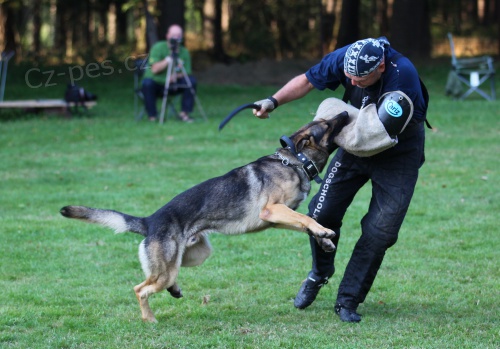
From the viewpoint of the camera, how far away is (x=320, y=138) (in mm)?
5590

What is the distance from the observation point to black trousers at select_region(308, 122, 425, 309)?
538cm

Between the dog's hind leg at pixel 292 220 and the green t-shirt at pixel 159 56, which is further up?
the dog's hind leg at pixel 292 220

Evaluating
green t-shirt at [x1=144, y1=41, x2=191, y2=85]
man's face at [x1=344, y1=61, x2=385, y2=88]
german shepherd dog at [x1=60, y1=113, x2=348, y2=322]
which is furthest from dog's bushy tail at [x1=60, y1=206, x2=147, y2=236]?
green t-shirt at [x1=144, y1=41, x2=191, y2=85]

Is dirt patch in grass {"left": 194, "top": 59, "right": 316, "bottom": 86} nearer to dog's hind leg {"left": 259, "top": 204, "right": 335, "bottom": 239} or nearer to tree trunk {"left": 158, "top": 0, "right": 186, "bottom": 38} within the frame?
tree trunk {"left": 158, "top": 0, "right": 186, "bottom": 38}

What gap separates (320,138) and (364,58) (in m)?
0.83

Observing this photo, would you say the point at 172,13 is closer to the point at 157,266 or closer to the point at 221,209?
the point at 221,209

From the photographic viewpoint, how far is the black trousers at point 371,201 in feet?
17.6

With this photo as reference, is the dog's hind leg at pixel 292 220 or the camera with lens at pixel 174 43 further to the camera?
the camera with lens at pixel 174 43

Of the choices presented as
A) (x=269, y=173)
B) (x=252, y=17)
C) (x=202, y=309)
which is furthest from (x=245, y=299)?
(x=252, y=17)

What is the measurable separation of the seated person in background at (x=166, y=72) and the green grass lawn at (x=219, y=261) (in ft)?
4.19

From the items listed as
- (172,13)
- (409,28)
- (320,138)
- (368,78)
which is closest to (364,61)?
(368,78)

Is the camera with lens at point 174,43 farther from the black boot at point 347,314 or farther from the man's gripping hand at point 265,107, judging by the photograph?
the black boot at point 347,314

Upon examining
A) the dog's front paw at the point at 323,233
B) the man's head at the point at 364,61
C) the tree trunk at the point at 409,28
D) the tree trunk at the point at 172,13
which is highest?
the man's head at the point at 364,61

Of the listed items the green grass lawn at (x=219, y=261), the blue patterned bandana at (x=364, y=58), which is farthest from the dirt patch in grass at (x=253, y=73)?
the blue patterned bandana at (x=364, y=58)
